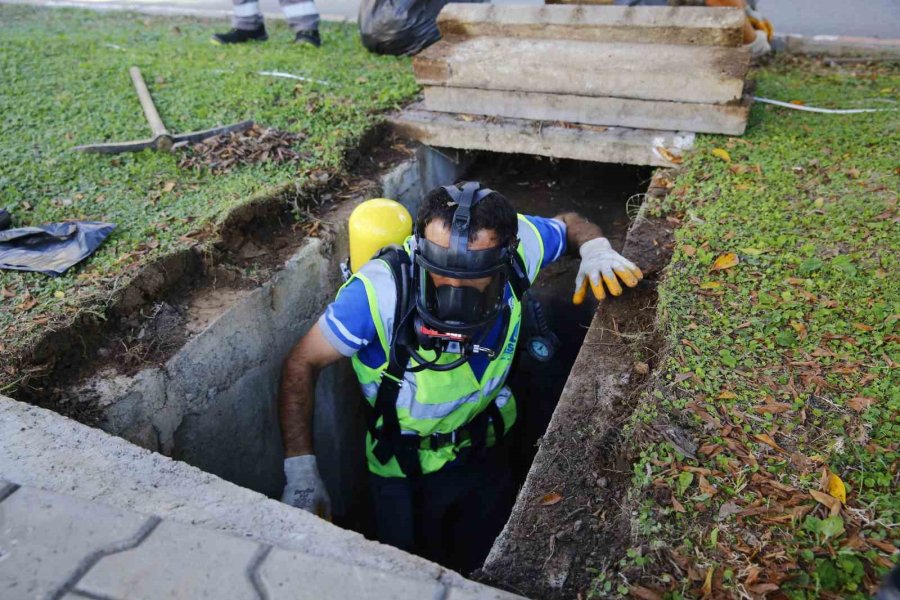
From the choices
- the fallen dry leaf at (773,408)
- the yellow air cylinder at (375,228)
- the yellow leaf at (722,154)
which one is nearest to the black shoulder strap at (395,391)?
the yellow air cylinder at (375,228)

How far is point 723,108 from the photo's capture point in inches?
167

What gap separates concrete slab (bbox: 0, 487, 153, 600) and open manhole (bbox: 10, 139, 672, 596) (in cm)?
81

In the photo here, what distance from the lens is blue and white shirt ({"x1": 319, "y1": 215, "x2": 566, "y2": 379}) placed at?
2.90m

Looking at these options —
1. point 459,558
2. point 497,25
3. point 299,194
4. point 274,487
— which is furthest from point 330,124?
point 459,558

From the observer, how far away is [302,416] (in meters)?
3.15

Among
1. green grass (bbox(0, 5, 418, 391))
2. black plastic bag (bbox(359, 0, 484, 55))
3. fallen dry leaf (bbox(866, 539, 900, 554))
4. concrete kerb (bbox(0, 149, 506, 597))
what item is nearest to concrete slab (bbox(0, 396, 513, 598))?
concrete kerb (bbox(0, 149, 506, 597))

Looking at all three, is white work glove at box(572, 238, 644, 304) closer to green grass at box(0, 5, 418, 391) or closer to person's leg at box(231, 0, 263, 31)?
green grass at box(0, 5, 418, 391)

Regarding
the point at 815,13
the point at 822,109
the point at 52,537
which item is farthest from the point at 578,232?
the point at 815,13

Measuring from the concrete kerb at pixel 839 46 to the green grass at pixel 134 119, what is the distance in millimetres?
3505

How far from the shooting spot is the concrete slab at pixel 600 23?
4199mm

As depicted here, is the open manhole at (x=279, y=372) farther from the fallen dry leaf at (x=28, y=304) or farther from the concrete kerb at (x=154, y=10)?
the concrete kerb at (x=154, y=10)

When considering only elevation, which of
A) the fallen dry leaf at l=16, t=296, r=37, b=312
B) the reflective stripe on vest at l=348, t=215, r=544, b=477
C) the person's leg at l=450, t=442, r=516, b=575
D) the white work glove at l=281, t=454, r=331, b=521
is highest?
the fallen dry leaf at l=16, t=296, r=37, b=312

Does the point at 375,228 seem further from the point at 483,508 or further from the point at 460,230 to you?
the point at 483,508

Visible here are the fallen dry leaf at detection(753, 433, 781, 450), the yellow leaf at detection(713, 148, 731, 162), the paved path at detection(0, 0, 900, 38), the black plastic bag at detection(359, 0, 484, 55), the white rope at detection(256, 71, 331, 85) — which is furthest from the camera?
the paved path at detection(0, 0, 900, 38)
